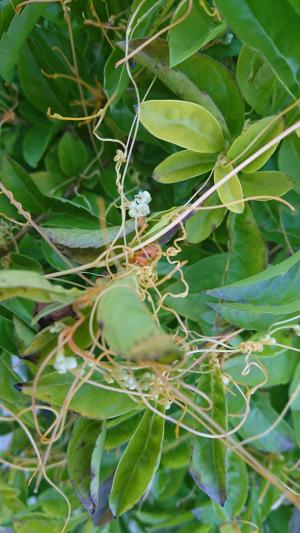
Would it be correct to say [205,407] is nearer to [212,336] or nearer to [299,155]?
[212,336]

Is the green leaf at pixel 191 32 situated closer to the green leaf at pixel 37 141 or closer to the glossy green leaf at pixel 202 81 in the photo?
the glossy green leaf at pixel 202 81

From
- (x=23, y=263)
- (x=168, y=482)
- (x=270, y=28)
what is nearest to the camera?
(x=270, y=28)

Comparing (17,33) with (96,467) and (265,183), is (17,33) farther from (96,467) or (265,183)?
(96,467)

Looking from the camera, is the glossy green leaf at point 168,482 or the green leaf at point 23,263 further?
the glossy green leaf at point 168,482

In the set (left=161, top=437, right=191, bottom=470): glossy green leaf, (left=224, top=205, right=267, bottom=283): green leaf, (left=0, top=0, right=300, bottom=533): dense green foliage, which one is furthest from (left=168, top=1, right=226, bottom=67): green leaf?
(left=161, top=437, right=191, bottom=470): glossy green leaf

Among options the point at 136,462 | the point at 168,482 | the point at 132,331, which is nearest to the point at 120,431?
the point at 136,462

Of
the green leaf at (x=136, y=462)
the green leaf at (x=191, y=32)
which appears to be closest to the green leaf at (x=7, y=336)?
the green leaf at (x=136, y=462)
